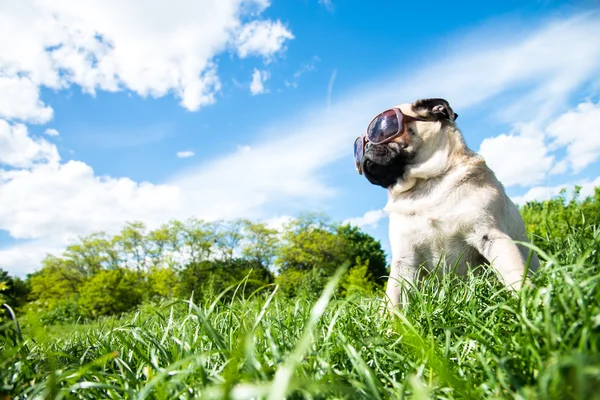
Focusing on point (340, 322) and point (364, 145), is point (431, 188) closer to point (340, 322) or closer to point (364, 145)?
point (364, 145)

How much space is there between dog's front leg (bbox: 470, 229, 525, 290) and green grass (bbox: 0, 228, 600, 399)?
0.63m

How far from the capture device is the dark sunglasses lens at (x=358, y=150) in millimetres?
4409

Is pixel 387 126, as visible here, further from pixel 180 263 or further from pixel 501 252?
pixel 180 263

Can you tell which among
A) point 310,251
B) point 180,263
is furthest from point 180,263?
point 310,251

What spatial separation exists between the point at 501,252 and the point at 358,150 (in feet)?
6.67

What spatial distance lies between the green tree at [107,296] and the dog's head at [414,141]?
102 feet

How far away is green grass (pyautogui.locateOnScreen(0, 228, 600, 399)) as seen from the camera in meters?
1.01

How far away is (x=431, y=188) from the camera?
3.45m

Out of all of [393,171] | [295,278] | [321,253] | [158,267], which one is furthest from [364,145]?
[158,267]

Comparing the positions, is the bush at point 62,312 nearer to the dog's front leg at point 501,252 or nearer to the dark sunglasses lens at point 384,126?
the dark sunglasses lens at point 384,126

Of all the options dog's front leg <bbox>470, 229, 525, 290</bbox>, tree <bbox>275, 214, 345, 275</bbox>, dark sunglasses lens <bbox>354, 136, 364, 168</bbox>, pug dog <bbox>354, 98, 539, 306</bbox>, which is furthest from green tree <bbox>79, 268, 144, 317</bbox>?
dog's front leg <bbox>470, 229, 525, 290</bbox>

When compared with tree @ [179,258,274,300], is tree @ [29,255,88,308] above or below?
above

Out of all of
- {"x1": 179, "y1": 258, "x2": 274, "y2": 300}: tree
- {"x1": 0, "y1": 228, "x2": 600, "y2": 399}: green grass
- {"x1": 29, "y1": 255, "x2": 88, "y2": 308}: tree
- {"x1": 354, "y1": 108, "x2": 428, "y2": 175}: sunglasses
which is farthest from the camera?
{"x1": 29, "y1": 255, "x2": 88, "y2": 308}: tree

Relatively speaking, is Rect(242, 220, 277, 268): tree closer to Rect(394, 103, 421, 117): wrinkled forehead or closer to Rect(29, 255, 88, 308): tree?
Rect(29, 255, 88, 308): tree
